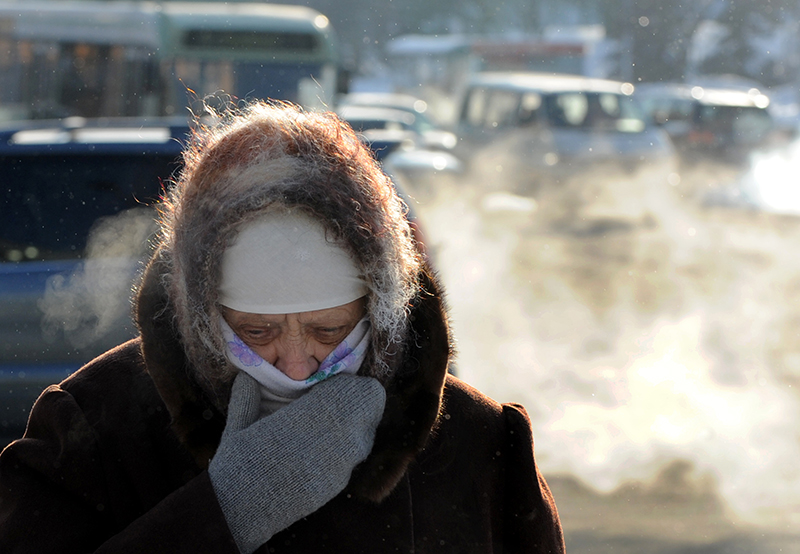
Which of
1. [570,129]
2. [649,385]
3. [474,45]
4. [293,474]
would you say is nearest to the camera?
[293,474]

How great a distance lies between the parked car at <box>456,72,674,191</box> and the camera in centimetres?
1505

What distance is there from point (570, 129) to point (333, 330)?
14003 mm

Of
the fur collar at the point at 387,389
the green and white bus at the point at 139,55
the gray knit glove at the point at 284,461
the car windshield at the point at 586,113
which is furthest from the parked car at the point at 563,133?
the gray knit glove at the point at 284,461

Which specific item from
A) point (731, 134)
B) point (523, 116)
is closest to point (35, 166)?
point (523, 116)

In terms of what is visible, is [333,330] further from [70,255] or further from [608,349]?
[608,349]

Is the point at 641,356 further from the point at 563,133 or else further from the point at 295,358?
the point at 563,133

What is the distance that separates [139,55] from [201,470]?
31.6 ft

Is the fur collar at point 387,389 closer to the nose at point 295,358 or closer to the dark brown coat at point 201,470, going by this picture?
the dark brown coat at point 201,470

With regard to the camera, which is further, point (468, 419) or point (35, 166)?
point (35, 166)

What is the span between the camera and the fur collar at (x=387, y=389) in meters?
1.58

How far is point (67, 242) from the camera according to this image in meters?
4.07

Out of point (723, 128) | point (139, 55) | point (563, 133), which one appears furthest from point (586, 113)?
point (139, 55)

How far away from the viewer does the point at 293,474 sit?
1.44m

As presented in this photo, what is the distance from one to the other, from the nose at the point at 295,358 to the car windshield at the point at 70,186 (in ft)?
8.95
